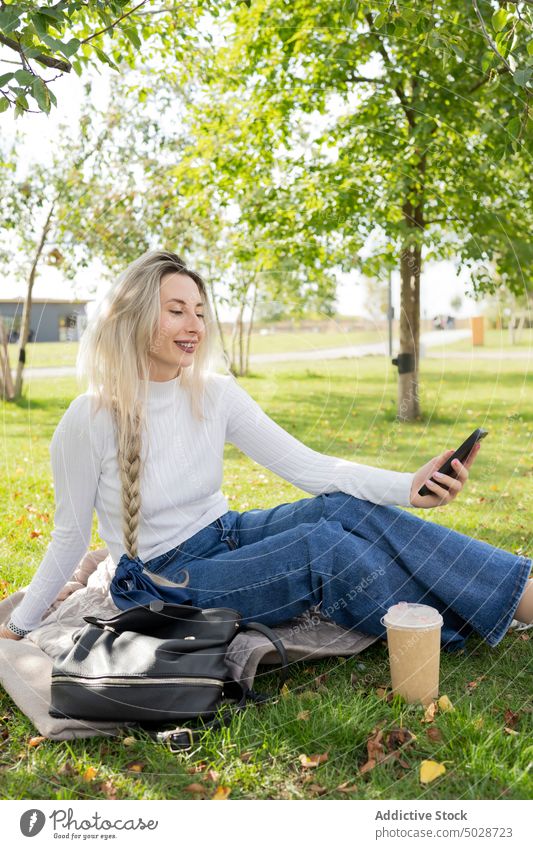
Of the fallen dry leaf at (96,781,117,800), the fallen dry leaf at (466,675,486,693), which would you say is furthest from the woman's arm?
the fallen dry leaf at (466,675,486,693)

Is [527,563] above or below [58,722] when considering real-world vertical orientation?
above

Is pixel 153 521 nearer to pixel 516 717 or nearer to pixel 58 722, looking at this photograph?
pixel 58 722

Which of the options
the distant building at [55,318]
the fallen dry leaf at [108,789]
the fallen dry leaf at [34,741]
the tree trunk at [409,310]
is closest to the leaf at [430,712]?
the fallen dry leaf at [108,789]

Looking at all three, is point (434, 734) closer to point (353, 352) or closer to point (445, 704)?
point (445, 704)

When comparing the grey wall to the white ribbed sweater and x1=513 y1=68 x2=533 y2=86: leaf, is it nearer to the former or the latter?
the white ribbed sweater

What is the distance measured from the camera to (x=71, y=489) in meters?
2.49

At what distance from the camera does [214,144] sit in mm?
3910

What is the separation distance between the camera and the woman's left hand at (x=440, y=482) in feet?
7.81

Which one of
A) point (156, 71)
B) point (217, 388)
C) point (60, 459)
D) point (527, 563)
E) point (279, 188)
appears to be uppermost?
point (156, 71)

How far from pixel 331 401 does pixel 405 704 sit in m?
1.44

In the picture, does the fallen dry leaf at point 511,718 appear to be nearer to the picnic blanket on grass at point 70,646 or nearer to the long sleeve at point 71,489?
the picnic blanket on grass at point 70,646

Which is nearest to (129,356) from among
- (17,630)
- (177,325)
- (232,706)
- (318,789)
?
(177,325)

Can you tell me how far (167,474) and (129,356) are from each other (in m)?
0.40
